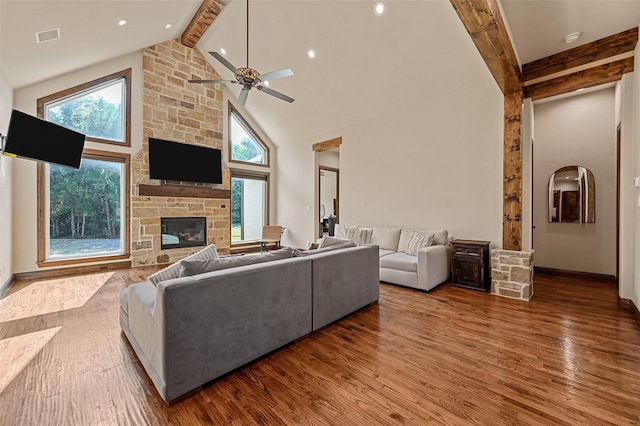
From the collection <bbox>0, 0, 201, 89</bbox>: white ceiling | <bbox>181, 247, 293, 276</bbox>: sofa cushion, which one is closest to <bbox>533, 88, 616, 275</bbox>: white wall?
<bbox>181, 247, 293, 276</bbox>: sofa cushion

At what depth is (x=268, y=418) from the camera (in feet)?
5.22

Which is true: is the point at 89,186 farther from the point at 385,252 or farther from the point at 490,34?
the point at 490,34

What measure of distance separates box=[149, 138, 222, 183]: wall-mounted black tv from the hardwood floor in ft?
11.2

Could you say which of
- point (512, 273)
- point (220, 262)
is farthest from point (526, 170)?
point (220, 262)

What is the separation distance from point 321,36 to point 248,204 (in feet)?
15.7

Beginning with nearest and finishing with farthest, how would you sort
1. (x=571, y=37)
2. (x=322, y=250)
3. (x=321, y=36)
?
(x=322, y=250) → (x=571, y=37) → (x=321, y=36)

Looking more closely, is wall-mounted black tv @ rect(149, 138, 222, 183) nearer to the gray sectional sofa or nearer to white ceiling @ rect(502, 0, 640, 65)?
the gray sectional sofa

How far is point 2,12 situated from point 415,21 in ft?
15.5

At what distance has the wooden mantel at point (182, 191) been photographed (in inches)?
228

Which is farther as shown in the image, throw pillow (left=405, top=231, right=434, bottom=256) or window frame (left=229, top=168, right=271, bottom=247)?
window frame (left=229, top=168, right=271, bottom=247)

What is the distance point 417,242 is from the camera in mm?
4562

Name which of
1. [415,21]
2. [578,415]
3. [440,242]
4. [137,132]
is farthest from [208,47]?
[578,415]

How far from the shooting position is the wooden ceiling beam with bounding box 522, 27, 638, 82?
3115mm

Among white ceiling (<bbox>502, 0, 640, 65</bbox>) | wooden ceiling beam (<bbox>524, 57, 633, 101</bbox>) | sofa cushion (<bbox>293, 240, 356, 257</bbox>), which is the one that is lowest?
sofa cushion (<bbox>293, 240, 356, 257</bbox>)
